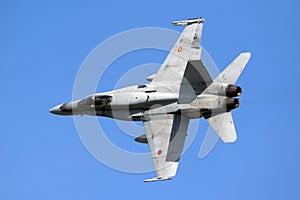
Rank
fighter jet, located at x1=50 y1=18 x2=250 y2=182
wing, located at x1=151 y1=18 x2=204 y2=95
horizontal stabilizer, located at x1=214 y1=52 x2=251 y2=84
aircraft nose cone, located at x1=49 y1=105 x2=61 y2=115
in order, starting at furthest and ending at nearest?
aircraft nose cone, located at x1=49 y1=105 x2=61 y2=115 → wing, located at x1=151 y1=18 x2=204 y2=95 → horizontal stabilizer, located at x1=214 y1=52 x2=251 y2=84 → fighter jet, located at x1=50 y1=18 x2=250 y2=182

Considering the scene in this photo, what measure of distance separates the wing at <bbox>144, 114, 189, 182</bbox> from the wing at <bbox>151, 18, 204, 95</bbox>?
1359 millimetres

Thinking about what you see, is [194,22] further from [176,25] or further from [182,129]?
[182,129]

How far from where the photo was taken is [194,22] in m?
41.3

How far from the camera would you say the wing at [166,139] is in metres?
36.7

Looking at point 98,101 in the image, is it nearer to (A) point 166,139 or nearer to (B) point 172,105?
(B) point 172,105

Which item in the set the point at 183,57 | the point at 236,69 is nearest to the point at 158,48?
the point at 183,57

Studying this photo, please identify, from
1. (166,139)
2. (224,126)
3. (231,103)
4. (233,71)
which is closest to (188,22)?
(233,71)

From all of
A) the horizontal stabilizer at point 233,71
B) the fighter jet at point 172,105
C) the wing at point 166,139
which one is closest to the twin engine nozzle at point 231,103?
the fighter jet at point 172,105

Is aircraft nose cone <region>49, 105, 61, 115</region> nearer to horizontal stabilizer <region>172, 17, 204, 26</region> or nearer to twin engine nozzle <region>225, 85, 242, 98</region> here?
horizontal stabilizer <region>172, 17, 204, 26</region>

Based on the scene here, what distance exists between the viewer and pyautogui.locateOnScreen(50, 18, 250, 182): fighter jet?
3716cm

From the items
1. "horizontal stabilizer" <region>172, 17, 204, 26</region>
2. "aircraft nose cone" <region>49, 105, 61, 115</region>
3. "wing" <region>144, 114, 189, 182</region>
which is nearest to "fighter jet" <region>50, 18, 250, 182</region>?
"wing" <region>144, 114, 189, 182</region>

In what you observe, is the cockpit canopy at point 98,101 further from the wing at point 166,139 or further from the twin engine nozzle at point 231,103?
the twin engine nozzle at point 231,103

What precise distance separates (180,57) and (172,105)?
324 centimetres

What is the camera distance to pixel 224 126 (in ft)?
122
